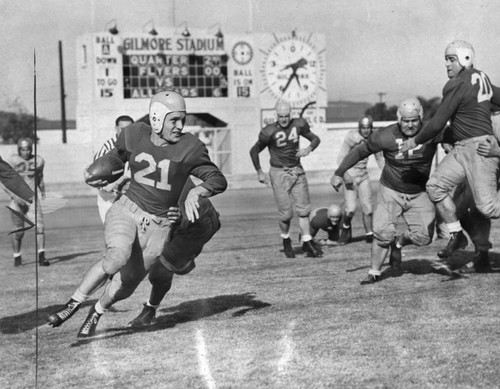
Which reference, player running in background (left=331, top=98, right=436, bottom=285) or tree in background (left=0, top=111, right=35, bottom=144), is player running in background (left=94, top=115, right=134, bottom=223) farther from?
tree in background (left=0, top=111, right=35, bottom=144)

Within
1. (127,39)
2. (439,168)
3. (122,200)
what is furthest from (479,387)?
(127,39)

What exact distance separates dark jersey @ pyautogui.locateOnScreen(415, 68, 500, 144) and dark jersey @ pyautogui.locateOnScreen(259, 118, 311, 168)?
12.9 feet

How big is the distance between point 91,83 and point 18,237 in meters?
36.3

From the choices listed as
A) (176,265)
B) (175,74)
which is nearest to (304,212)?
(176,265)

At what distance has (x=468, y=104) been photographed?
9.23 metres

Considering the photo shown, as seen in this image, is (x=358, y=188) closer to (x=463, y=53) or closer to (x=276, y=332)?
(x=463, y=53)

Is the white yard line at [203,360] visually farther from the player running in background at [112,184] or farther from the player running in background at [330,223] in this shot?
the player running in background at [330,223]

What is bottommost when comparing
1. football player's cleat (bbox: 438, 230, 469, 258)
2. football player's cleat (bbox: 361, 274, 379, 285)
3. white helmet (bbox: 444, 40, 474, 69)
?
football player's cleat (bbox: 361, 274, 379, 285)

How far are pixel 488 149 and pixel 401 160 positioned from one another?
98 centimetres

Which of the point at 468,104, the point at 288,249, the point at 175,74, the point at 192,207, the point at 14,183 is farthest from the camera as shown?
the point at 175,74

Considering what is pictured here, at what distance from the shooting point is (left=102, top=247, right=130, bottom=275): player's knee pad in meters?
7.06

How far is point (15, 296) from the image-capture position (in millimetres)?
10516

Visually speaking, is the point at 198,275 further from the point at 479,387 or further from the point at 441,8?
the point at 441,8

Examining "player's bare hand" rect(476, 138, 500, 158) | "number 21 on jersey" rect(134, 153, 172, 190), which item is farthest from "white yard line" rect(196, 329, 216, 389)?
"player's bare hand" rect(476, 138, 500, 158)
